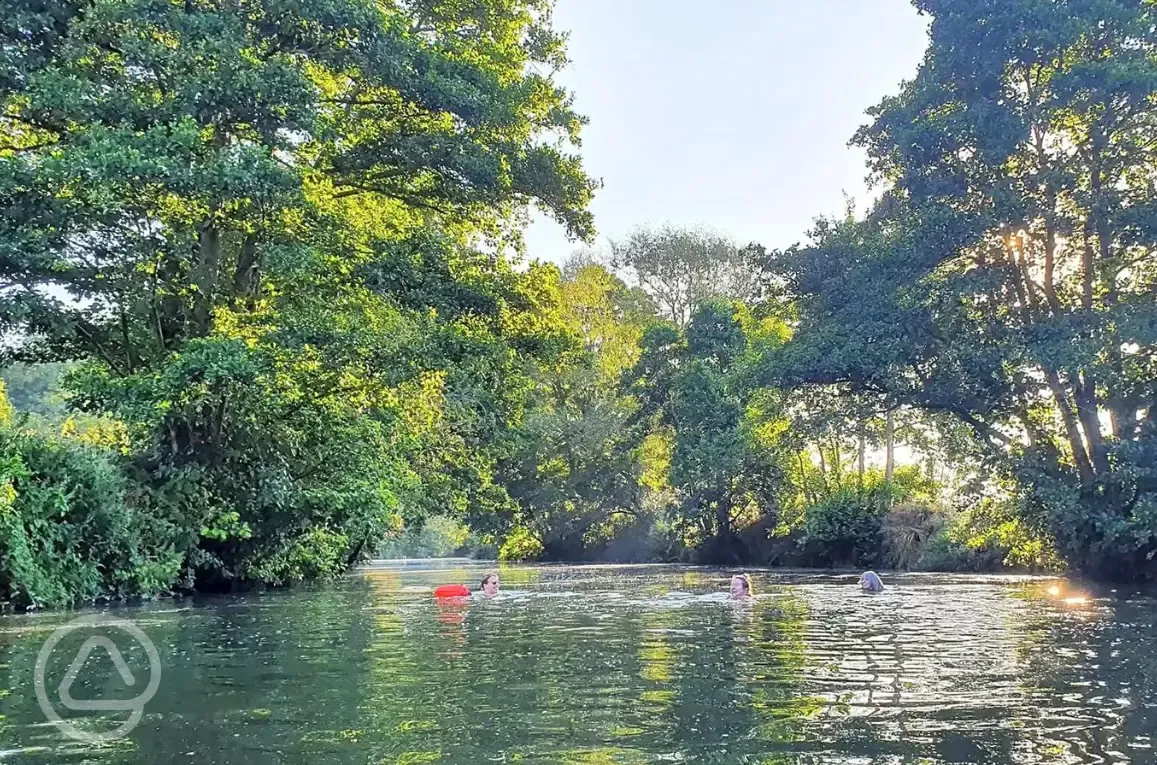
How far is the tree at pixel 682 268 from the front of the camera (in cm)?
5300

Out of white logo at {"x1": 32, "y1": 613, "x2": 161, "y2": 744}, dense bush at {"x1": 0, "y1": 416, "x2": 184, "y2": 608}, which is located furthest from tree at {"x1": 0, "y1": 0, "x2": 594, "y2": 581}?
white logo at {"x1": 32, "y1": 613, "x2": 161, "y2": 744}

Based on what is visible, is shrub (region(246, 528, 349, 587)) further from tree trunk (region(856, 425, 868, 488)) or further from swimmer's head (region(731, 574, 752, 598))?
tree trunk (region(856, 425, 868, 488))

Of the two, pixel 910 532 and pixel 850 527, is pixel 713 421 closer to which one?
pixel 850 527

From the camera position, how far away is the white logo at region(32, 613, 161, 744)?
5.83 metres

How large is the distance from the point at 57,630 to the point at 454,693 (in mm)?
7462

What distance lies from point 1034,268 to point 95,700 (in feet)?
73.2

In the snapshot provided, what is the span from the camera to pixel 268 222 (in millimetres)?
17781

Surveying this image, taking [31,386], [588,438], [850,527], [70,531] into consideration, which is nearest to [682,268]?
[588,438]

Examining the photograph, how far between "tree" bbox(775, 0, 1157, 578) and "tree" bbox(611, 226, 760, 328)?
1097 inches

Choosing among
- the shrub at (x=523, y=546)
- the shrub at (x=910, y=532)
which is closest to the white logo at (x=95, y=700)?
the shrub at (x=910, y=532)

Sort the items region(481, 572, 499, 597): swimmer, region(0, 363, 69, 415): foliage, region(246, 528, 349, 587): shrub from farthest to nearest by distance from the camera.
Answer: region(0, 363, 69, 415): foliage → region(246, 528, 349, 587): shrub → region(481, 572, 499, 597): swimmer

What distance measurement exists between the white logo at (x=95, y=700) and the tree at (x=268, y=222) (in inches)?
203

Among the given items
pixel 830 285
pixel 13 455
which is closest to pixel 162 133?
pixel 13 455

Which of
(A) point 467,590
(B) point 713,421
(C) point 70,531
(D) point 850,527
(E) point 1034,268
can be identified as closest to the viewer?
(C) point 70,531
